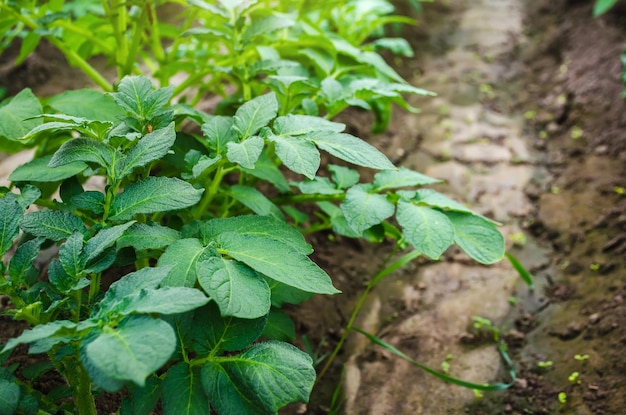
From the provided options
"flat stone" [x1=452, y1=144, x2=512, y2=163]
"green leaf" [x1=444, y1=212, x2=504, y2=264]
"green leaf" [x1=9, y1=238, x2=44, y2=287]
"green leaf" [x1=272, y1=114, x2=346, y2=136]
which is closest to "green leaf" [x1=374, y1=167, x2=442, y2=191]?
"green leaf" [x1=444, y1=212, x2=504, y2=264]

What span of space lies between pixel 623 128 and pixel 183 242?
74.3 inches

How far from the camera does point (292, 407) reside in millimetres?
1372

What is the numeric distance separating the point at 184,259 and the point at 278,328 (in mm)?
364

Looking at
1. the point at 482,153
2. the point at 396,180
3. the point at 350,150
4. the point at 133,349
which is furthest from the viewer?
the point at 482,153

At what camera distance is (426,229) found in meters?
1.10

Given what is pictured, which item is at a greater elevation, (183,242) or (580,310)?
(183,242)

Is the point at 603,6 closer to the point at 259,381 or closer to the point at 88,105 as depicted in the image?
the point at 88,105

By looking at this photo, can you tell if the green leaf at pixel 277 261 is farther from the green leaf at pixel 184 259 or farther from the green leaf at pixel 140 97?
the green leaf at pixel 140 97

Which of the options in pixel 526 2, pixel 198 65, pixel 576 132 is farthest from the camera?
pixel 526 2

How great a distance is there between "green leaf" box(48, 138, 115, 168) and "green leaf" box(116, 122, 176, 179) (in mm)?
32

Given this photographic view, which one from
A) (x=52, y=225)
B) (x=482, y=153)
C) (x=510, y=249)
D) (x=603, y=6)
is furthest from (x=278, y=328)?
(x=603, y=6)

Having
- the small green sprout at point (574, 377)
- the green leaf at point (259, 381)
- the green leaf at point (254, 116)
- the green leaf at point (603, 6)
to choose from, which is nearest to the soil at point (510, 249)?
the small green sprout at point (574, 377)

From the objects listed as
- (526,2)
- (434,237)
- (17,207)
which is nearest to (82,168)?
(17,207)

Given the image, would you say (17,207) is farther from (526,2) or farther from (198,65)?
(526,2)
